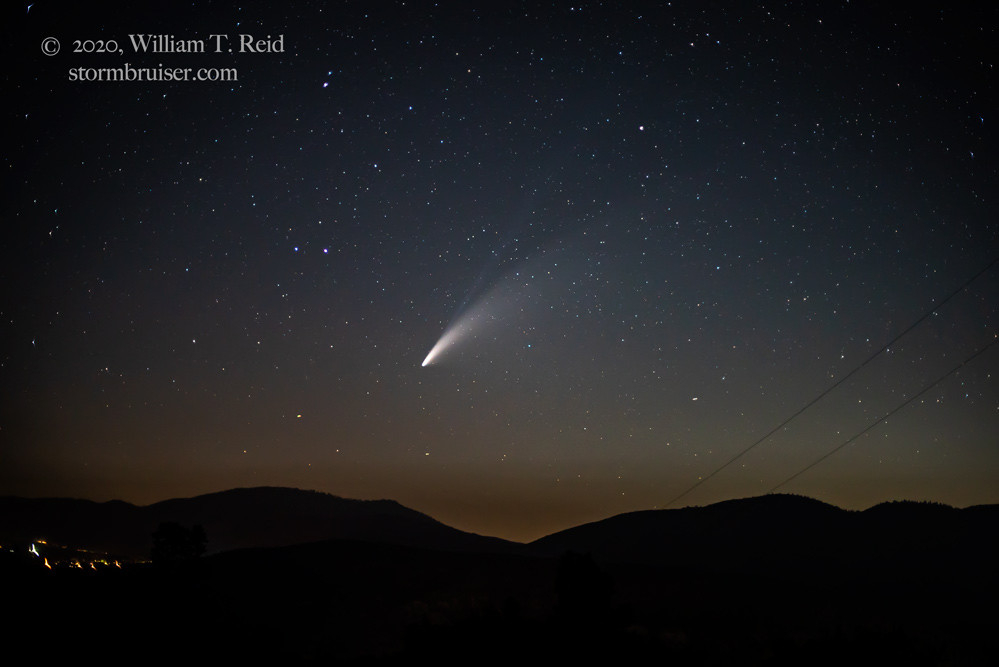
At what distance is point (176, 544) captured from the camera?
119ft

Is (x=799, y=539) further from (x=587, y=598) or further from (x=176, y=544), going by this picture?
(x=587, y=598)

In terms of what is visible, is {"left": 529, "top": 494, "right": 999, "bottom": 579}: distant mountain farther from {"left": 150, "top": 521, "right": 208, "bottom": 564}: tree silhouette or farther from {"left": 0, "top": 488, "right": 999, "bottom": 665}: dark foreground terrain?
{"left": 150, "top": 521, "right": 208, "bottom": 564}: tree silhouette

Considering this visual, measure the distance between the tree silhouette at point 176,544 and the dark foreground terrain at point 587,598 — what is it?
101cm

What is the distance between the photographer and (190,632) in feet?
79.0

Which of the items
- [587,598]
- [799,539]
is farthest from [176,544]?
[799,539]

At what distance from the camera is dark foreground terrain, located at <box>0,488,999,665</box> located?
2209 centimetres

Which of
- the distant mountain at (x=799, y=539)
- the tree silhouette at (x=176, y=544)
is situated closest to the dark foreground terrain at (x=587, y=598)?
the distant mountain at (x=799, y=539)

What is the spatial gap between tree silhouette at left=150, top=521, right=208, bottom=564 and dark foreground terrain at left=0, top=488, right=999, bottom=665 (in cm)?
101

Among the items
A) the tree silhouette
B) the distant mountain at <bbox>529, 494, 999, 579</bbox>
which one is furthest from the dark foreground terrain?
the tree silhouette

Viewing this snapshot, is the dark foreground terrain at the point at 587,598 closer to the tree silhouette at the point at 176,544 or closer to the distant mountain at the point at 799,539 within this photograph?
the distant mountain at the point at 799,539

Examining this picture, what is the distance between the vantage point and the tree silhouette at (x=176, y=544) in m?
35.9

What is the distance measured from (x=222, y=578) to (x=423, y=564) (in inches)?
906

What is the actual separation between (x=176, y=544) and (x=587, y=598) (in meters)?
23.3

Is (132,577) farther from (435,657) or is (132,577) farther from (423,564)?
(423,564)
